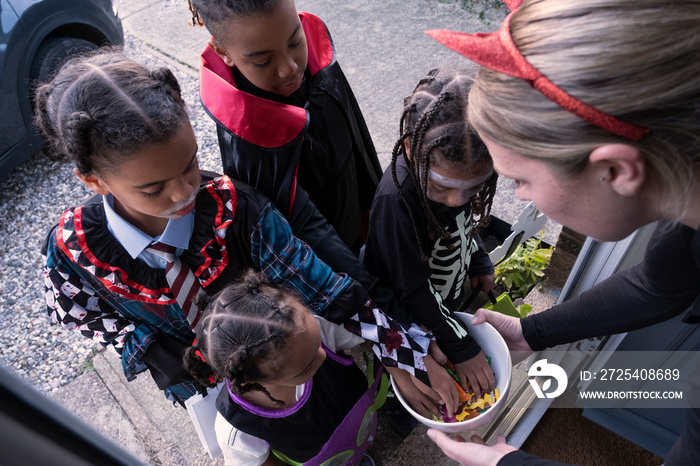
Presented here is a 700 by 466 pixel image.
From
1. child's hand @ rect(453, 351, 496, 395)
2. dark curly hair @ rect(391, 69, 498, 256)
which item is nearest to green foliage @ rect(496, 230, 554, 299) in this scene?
child's hand @ rect(453, 351, 496, 395)

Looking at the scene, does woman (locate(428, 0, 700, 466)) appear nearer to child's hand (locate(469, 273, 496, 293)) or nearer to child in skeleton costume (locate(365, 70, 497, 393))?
child in skeleton costume (locate(365, 70, 497, 393))

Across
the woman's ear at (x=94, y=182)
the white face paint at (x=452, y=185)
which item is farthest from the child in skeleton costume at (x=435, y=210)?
the woman's ear at (x=94, y=182)

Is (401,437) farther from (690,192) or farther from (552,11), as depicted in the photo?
(552,11)

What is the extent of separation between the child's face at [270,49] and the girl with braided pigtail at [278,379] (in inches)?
24.7

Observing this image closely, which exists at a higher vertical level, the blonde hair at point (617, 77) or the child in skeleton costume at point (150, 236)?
the blonde hair at point (617, 77)

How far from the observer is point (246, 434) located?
1.45 metres

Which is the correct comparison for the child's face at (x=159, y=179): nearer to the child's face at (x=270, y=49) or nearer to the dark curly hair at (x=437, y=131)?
the child's face at (x=270, y=49)

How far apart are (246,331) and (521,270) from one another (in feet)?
5.16

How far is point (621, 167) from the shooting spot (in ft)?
2.51

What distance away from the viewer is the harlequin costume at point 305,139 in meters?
1.52

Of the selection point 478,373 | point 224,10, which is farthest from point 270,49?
point 478,373

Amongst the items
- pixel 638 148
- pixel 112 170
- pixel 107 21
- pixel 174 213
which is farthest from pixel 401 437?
pixel 107 21

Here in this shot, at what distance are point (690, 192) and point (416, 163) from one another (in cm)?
66

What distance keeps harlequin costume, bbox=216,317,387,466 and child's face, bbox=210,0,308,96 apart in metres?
0.76
